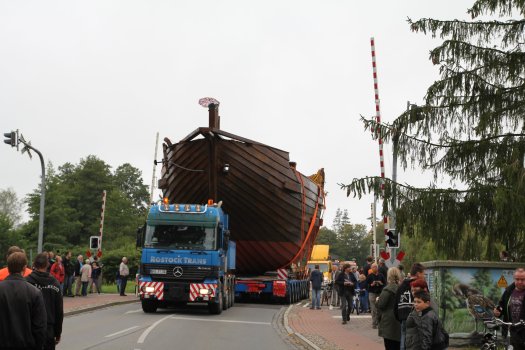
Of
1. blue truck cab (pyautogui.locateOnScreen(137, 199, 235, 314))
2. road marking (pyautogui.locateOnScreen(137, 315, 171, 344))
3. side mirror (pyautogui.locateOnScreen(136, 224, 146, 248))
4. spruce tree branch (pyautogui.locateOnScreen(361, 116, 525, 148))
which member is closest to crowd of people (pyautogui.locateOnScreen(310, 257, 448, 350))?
spruce tree branch (pyautogui.locateOnScreen(361, 116, 525, 148))

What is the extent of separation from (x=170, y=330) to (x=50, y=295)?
333 inches

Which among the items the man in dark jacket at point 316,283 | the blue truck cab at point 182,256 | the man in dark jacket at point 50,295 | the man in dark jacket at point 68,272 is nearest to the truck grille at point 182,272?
the blue truck cab at point 182,256

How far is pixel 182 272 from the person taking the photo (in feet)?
66.7

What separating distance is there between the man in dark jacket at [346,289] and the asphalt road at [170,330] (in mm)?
1881

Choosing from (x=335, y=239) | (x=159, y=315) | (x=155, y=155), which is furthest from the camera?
(x=335, y=239)

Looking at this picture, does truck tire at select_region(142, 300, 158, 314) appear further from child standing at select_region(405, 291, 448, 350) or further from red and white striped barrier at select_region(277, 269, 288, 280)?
child standing at select_region(405, 291, 448, 350)

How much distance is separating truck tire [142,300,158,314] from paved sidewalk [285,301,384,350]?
151 inches

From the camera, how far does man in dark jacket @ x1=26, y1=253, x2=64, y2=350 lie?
7.48 m

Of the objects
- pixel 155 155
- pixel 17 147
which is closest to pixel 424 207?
pixel 17 147

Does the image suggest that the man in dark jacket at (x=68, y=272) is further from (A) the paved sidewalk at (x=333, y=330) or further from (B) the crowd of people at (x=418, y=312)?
(B) the crowd of people at (x=418, y=312)

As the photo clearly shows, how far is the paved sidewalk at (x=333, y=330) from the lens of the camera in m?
13.7

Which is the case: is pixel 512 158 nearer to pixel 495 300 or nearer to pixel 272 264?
pixel 495 300

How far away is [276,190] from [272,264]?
317 centimetres

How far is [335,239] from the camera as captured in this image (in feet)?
527
